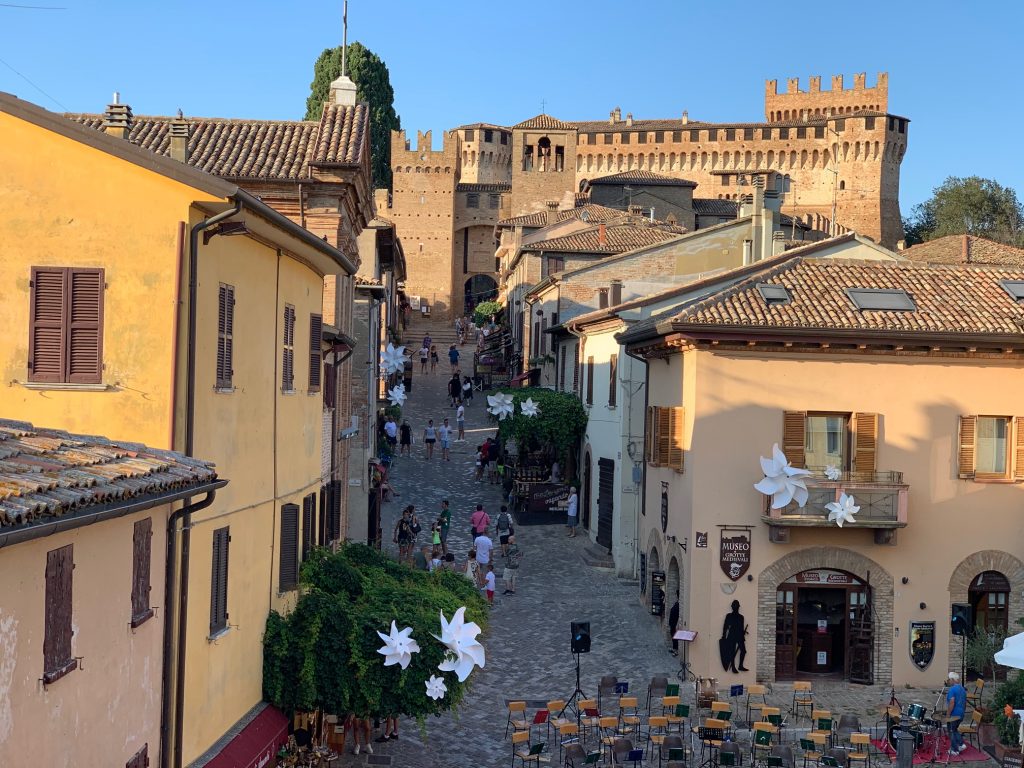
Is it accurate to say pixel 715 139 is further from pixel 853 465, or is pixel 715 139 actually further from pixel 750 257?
pixel 853 465

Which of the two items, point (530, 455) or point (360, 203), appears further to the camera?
point (530, 455)

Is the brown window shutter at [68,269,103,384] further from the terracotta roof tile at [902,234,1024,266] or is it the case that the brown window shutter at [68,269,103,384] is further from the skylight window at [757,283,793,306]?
the terracotta roof tile at [902,234,1024,266]

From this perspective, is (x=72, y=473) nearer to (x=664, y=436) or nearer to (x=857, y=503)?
(x=857, y=503)

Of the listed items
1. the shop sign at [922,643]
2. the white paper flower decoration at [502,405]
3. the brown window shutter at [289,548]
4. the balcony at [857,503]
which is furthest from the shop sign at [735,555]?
the white paper flower decoration at [502,405]

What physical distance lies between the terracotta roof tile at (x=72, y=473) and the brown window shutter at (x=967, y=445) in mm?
15824

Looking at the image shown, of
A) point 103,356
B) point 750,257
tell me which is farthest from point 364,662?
point 750,257

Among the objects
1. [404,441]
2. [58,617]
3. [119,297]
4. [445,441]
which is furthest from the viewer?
[404,441]

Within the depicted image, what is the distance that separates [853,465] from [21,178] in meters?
15.4

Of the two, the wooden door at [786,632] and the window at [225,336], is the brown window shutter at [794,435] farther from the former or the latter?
the window at [225,336]

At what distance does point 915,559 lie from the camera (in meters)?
22.2

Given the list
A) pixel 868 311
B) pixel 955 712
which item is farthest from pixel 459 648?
pixel 868 311

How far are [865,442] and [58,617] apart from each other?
1670cm

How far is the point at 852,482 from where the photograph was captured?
2181cm

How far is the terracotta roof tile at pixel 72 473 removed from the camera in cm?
726
